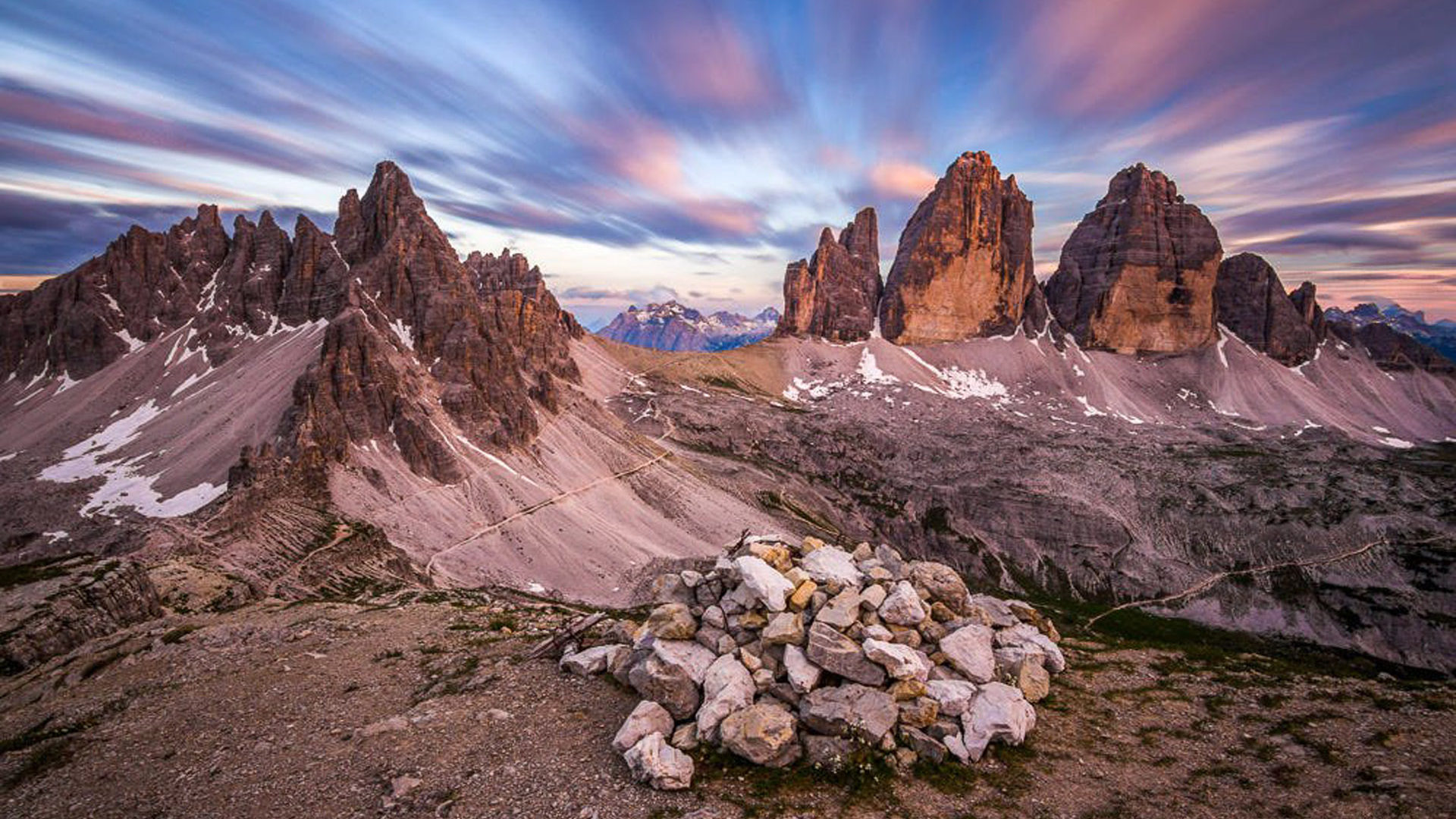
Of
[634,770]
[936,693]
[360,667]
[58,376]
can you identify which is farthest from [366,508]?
[58,376]

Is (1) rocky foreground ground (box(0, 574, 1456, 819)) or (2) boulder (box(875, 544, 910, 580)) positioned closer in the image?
(1) rocky foreground ground (box(0, 574, 1456, 819))

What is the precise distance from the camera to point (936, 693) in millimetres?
21547

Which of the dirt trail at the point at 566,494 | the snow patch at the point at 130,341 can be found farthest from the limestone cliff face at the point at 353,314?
the dirt trail at the point at 566,494

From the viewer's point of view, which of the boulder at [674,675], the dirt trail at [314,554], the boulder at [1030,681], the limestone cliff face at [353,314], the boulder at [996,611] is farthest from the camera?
the limestone cliff face at [353,314]

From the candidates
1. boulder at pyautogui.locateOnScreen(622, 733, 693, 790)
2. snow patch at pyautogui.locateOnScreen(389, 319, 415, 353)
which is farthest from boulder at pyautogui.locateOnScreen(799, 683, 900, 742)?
snow patch at pyautogui.locateOnScreen(389, 319, 415, 353)

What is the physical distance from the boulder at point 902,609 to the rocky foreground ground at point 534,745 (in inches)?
211

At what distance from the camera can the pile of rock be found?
19.7m

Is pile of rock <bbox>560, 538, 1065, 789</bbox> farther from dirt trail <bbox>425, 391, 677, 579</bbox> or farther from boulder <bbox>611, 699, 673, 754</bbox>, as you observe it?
dirt trail <bbox>425, 391, 677, 579</bbox>

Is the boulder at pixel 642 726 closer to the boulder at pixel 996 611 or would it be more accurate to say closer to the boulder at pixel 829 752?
the boulder at pixel 829 752

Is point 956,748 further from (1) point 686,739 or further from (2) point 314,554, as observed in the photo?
(2) point 314,554

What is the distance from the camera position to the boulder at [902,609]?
23.9 metres

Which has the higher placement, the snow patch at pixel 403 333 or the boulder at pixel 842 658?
the snow patch at pixel 403 333

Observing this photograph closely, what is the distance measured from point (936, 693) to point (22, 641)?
47084 mm

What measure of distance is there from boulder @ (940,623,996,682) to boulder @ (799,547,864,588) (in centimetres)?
436
